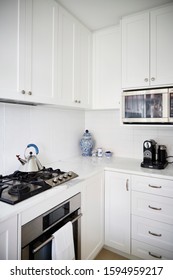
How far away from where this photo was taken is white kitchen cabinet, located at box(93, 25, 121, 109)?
2.00 m

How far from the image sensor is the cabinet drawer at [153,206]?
5.00 feet

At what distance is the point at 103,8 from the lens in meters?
1.67

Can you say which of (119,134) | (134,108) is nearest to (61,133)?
(119,134)

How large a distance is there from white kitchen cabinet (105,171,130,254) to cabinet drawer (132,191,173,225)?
0.08 meters

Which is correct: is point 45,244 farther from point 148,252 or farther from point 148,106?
point 148,106

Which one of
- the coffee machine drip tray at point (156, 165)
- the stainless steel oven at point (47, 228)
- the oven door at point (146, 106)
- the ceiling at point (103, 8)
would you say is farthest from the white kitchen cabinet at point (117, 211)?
the ceiling at point (103, 8)

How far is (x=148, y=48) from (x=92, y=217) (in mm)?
1654

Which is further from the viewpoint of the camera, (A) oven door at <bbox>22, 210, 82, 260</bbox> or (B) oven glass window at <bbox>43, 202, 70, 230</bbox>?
(B) oven glass window at <bbox>43, 202, 70, 230</bbox>

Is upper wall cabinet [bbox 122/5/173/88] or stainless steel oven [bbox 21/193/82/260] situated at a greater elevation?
upper wall cabinet [bbox 122/5/173/88]

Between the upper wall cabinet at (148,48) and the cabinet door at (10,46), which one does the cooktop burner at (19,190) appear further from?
the upper wall cabinet at (148,48)

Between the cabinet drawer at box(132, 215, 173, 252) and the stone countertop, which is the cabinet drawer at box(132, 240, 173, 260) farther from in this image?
the stone countertop

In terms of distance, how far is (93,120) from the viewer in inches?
97.2

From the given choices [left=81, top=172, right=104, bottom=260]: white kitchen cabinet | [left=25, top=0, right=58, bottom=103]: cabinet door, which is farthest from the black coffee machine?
[left=25, top=0, right=58, bottom=103]: cabinet door
